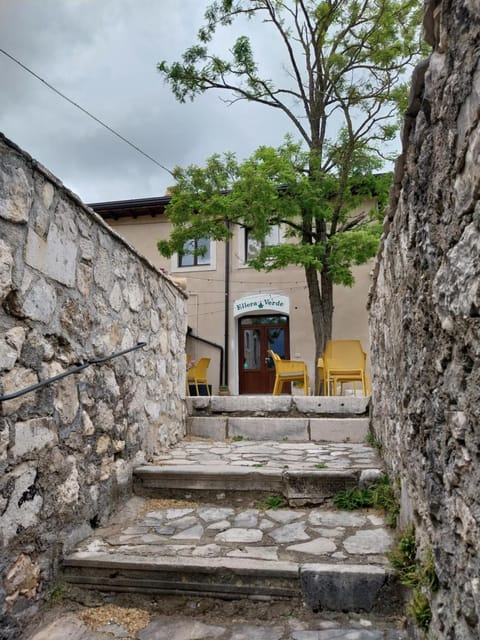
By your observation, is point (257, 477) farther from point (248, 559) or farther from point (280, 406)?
point (280, 406)

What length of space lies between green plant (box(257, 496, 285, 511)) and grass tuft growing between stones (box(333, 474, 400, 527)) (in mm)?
293

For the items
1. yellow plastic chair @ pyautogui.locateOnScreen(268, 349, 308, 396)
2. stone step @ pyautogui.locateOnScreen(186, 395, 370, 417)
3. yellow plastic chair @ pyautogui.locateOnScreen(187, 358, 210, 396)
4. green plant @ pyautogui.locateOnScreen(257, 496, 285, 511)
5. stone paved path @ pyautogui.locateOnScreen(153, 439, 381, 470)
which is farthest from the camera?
yellow plastic chair @ pyautogui.locateOnScreen(187, 358, 210, 396)

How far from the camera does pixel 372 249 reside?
284 inches

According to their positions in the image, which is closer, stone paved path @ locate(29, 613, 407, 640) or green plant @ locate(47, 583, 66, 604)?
stone paved path @ locate(29, 613, 407, 640)

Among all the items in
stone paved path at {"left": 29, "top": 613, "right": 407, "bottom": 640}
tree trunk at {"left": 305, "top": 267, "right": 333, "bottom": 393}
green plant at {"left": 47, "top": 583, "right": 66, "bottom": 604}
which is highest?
tree trunk at {"left": 305, "top": 267, "right": 333, "bottom": 393}

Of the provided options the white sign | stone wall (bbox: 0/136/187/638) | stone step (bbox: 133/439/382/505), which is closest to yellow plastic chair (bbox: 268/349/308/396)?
stone step (bbox: 133/439/382/505)

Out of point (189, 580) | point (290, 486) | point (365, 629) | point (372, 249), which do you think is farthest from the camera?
point (372, 249)

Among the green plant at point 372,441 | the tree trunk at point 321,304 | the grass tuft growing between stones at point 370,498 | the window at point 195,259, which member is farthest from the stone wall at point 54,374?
the window at point 195,259

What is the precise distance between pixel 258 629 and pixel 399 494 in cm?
88

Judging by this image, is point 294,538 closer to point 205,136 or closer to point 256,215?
point 256,215

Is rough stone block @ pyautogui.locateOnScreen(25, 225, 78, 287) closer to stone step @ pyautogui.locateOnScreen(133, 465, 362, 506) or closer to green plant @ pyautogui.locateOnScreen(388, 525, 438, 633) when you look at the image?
stone step @ pyautogui.locateOnScreen(133, 465, 362, 506)

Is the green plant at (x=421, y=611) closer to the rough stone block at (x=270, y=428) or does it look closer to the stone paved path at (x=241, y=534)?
A: the stone paved path at (x=241, y=534)

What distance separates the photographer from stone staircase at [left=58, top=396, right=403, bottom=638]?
68.2 inches

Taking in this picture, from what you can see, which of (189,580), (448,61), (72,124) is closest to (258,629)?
(189,580)
